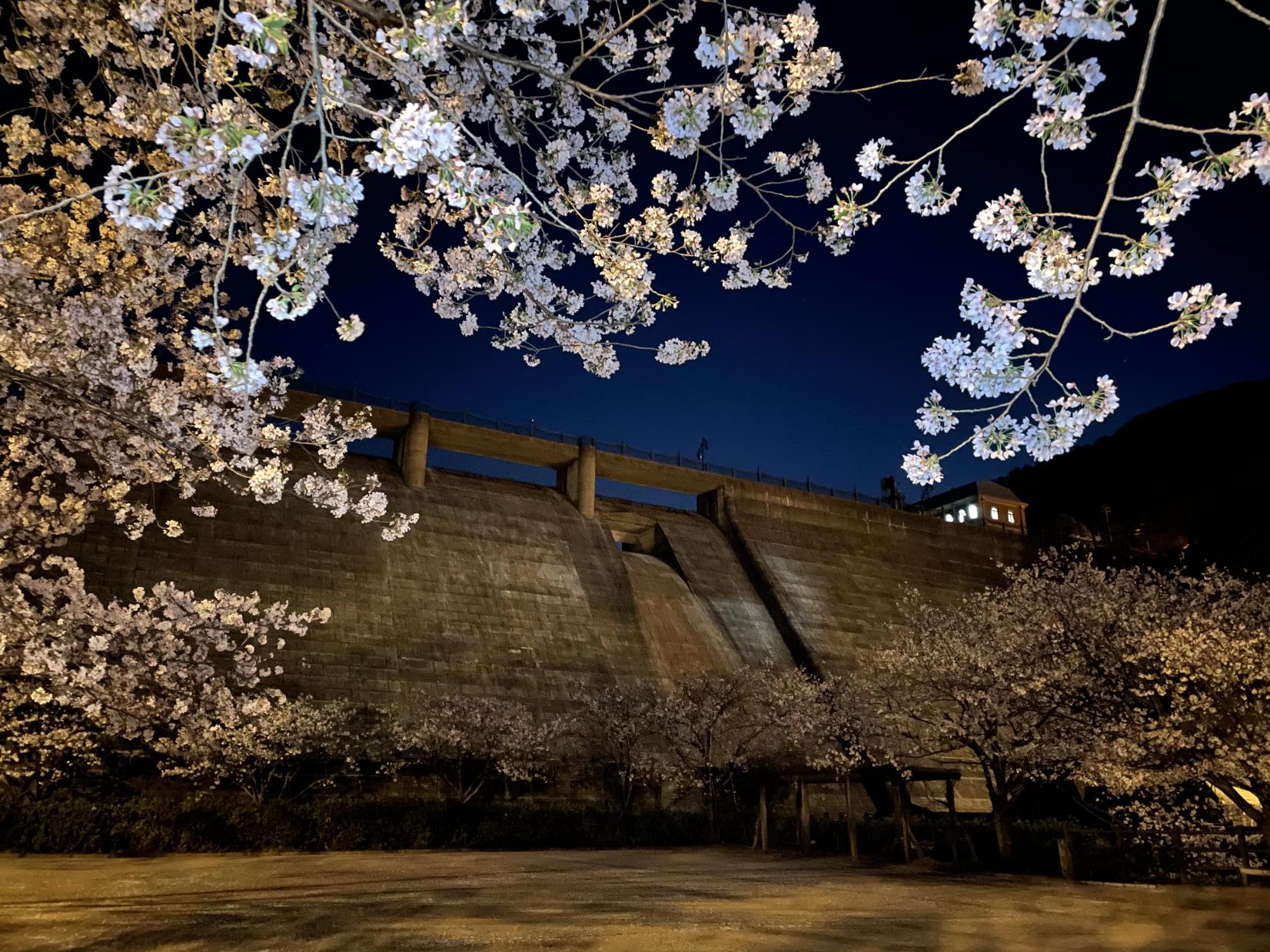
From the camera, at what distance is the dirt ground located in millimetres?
8156

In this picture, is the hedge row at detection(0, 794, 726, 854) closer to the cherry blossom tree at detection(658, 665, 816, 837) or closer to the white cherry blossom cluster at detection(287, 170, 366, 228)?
the cherry blossom tree at detection(658, 665, 816, 837)

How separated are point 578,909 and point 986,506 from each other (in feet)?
201

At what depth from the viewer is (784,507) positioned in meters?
44.9

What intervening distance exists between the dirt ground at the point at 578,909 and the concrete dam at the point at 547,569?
37.2ft

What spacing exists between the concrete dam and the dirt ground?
11.4 metres

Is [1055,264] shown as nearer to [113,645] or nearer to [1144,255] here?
[1144,255]

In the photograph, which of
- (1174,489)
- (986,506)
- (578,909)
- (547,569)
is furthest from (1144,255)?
(1174,489)

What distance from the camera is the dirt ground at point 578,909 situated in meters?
8.16

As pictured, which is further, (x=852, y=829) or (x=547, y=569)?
(x=547, y=569)

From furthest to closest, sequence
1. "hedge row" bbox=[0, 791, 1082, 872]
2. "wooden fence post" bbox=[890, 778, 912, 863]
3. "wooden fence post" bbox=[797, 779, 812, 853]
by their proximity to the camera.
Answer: "wooden fence post" bbox=[797, 779, 812, 853] < "wooden fence post" bbox=[890, 778, 912, 863] < "hedge row" bbox=[0, 791, 1082, 872]

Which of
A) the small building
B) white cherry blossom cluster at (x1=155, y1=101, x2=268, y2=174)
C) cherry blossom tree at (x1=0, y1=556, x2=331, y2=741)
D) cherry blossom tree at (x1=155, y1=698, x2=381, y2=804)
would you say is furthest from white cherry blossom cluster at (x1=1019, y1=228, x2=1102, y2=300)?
the small building

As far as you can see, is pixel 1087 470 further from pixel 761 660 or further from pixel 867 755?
pixel 867 755

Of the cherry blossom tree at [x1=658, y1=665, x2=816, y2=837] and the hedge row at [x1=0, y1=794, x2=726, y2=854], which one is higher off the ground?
the cherry blossom tree at [x1=658, y1=665, x2=816, y2=837]

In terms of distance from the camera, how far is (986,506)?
6475 centimetres
